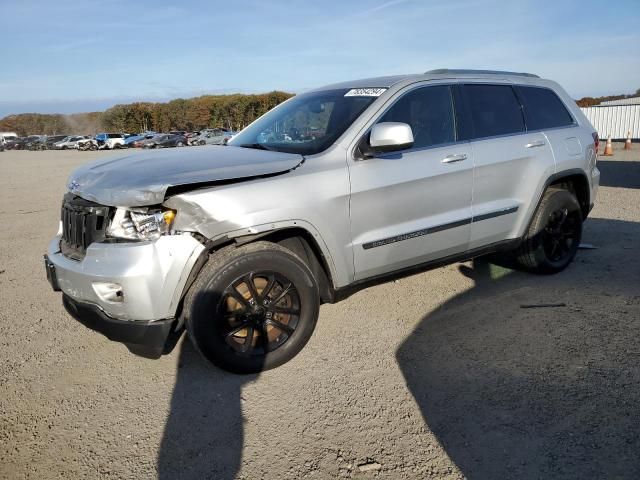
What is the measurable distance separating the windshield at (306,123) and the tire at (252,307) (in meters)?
0.88

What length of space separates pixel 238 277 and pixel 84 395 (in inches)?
48.4

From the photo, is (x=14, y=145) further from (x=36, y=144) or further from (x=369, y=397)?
(x=369, y=397)

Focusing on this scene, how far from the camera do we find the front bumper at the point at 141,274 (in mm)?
2732

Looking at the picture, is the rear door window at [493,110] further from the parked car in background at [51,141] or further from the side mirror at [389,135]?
the parked car in background at [51,141]

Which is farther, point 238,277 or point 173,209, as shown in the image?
point 238,277

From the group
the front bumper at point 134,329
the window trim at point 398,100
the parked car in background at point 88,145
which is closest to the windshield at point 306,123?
the window trim at point 398,100

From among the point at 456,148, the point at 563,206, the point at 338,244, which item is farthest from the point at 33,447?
the point at 563,206

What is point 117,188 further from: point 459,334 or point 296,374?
point 459,334

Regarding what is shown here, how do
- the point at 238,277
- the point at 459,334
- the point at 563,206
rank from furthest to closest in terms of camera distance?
the point at 563,206 < the point at 459,334 < the point at 238,277

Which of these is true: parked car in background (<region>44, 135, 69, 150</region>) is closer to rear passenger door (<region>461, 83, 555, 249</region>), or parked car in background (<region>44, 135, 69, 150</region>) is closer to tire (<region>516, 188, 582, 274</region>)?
rear passenger door (<region>461, 83, 555, 249</region>)

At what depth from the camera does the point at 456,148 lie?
12.7ft

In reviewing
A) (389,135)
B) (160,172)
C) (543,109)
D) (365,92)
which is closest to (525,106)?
(543,109)

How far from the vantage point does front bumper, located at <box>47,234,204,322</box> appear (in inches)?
108

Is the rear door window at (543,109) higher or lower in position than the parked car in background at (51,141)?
lower
